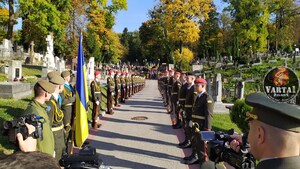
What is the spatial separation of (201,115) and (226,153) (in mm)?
4566

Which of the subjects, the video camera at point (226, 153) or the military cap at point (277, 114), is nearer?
the military cap at point (277, 114)

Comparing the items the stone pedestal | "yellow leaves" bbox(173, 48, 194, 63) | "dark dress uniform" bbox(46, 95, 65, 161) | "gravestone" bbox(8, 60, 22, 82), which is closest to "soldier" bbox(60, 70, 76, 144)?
"dark dress uniform" bbox(46, 95, 65, 161)

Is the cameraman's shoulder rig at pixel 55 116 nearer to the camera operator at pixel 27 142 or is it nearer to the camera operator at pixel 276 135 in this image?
the camera operator at pixel 27 142

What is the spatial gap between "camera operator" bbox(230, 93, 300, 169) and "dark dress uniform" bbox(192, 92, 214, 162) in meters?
4.91

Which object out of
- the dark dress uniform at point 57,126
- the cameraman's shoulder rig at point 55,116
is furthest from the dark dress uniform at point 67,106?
the cameraman's shoulder rig at point 55,116

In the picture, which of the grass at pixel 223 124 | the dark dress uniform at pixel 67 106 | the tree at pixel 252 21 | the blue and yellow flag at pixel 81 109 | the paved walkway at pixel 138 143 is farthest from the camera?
the tree at pixel 252 21

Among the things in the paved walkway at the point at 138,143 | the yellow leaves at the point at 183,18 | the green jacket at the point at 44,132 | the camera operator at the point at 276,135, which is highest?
the yellow leaves at the point at 183,18

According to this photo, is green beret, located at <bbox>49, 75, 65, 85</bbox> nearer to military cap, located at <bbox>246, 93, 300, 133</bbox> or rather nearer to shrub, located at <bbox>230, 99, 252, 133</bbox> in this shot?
military cap, located at <bbox>246, 93, 300, 133</bbox>

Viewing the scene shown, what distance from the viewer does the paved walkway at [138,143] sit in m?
7.58

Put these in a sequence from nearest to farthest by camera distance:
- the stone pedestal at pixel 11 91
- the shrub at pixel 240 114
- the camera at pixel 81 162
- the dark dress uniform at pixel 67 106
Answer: the camera at pixel 81 162 < the dark dress uniform at pixel 67 106 < the shrub at pixel 240 114 < the stone pedestal at pixel 11 91

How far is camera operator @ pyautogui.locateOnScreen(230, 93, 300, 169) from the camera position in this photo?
1880 mm

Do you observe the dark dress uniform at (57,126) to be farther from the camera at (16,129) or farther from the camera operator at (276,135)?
the camera operator at (276,135)

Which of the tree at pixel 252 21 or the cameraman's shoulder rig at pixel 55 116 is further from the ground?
the tree at pixel 252 21

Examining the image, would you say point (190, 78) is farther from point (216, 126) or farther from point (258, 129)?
point (258, 129)
